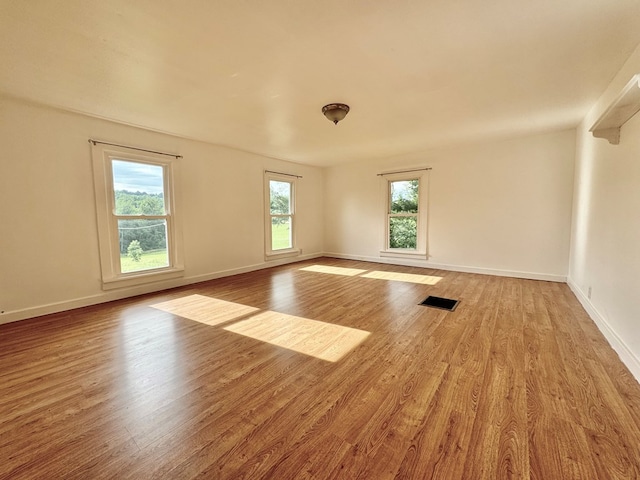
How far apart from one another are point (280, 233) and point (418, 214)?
9.90ft

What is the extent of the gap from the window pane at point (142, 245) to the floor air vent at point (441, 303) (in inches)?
152

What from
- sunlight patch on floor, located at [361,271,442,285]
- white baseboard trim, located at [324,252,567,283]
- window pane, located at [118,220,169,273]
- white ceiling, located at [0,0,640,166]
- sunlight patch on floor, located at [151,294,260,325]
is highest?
white ceiling, located at [0,0,640,166]

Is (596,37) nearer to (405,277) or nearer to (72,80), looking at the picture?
(405,277)

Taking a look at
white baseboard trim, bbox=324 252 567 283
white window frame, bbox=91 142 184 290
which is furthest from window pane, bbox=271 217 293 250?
white window frame, bbox=91 142 184 290

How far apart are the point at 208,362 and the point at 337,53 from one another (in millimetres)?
2595

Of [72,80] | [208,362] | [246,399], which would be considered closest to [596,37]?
[246,399]

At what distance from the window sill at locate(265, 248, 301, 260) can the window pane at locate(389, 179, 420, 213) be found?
2.41 m

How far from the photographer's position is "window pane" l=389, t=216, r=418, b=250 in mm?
5934

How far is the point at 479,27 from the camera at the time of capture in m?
1.87

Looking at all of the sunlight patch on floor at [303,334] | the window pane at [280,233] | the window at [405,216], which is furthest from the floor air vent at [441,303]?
the window pane at [280,233]

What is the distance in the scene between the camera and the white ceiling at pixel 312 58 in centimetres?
172

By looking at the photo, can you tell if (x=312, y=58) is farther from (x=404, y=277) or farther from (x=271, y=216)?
(x=271, y=216)

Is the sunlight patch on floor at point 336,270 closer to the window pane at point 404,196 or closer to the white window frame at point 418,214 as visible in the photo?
the white window frame at point 418,214

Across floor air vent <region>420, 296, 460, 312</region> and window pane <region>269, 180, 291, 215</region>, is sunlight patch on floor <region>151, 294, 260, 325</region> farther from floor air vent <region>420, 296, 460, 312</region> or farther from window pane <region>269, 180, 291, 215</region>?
window pane <region>269, 180, 291, 215</region>
